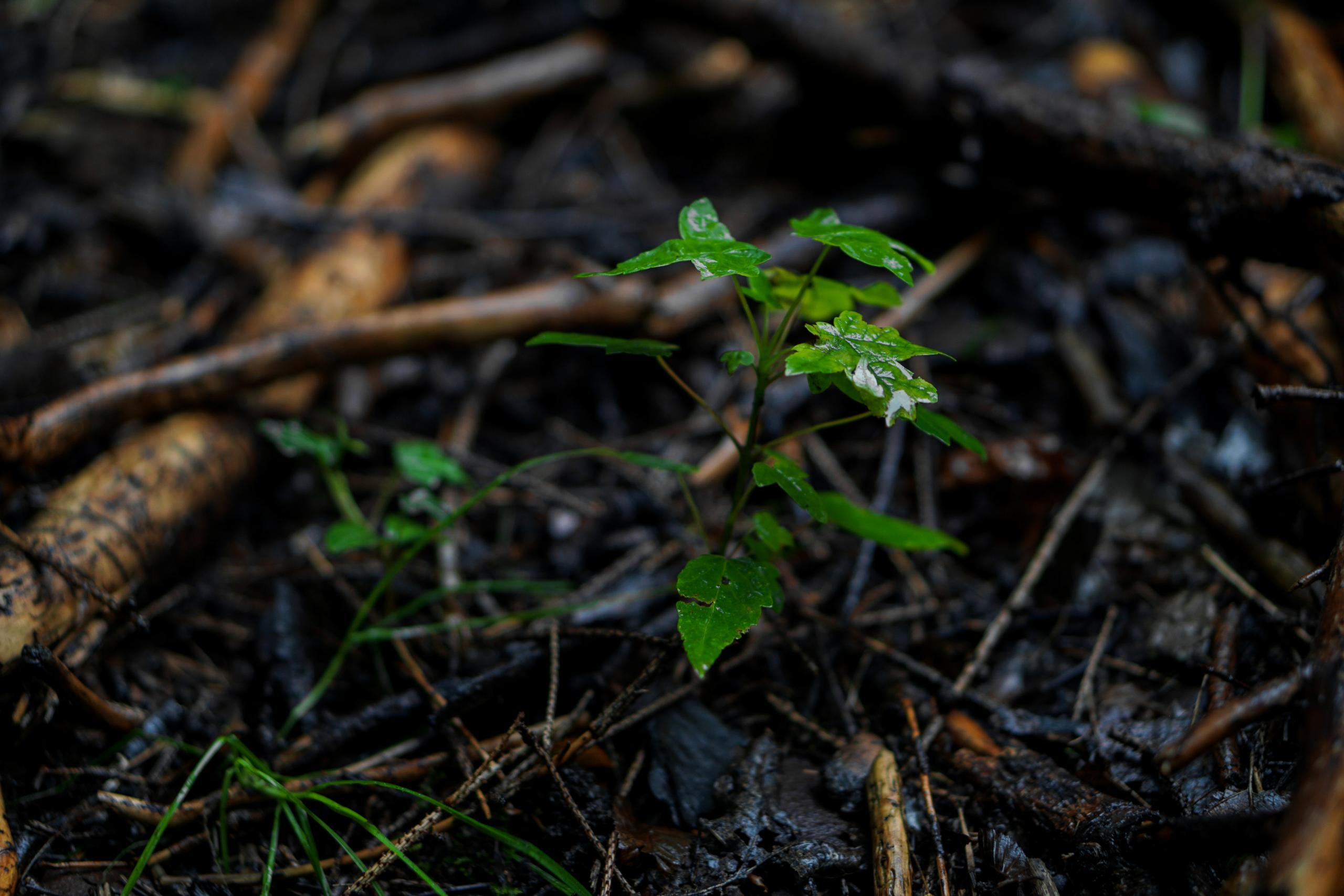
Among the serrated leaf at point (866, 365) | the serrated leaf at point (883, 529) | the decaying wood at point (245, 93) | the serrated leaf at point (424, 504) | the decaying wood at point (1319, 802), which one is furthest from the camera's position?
the decaying wood at point (245, 93)

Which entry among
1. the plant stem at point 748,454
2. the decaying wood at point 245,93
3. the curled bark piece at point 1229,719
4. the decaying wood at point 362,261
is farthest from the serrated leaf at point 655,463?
the decaying wood at point 245,93

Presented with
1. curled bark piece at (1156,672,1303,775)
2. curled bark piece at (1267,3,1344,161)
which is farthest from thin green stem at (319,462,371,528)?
curled bark piece at (1267,3,1344,161)

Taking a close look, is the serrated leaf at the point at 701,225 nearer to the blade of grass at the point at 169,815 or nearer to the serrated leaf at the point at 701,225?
the serrated leaf at the point at 701,225

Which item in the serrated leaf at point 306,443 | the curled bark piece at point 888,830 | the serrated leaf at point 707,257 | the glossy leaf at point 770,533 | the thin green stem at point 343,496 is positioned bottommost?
A: the curled bark piece at point 888,830

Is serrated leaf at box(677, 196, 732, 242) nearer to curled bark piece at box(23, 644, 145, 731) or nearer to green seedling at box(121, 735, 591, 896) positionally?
green seedling at box(121, 735, 591, 896)

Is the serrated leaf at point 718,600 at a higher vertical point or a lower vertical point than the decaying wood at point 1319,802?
higher

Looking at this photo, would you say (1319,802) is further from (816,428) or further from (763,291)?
(763,291)

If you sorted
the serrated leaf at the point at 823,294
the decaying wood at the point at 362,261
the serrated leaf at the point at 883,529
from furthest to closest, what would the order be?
1. the decaying wood at the point at 362,261
2. the serrated leaf at the point at 883,529
3. the serrated leaf at the point at 823,294

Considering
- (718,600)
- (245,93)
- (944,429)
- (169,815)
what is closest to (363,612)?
(169,815)
